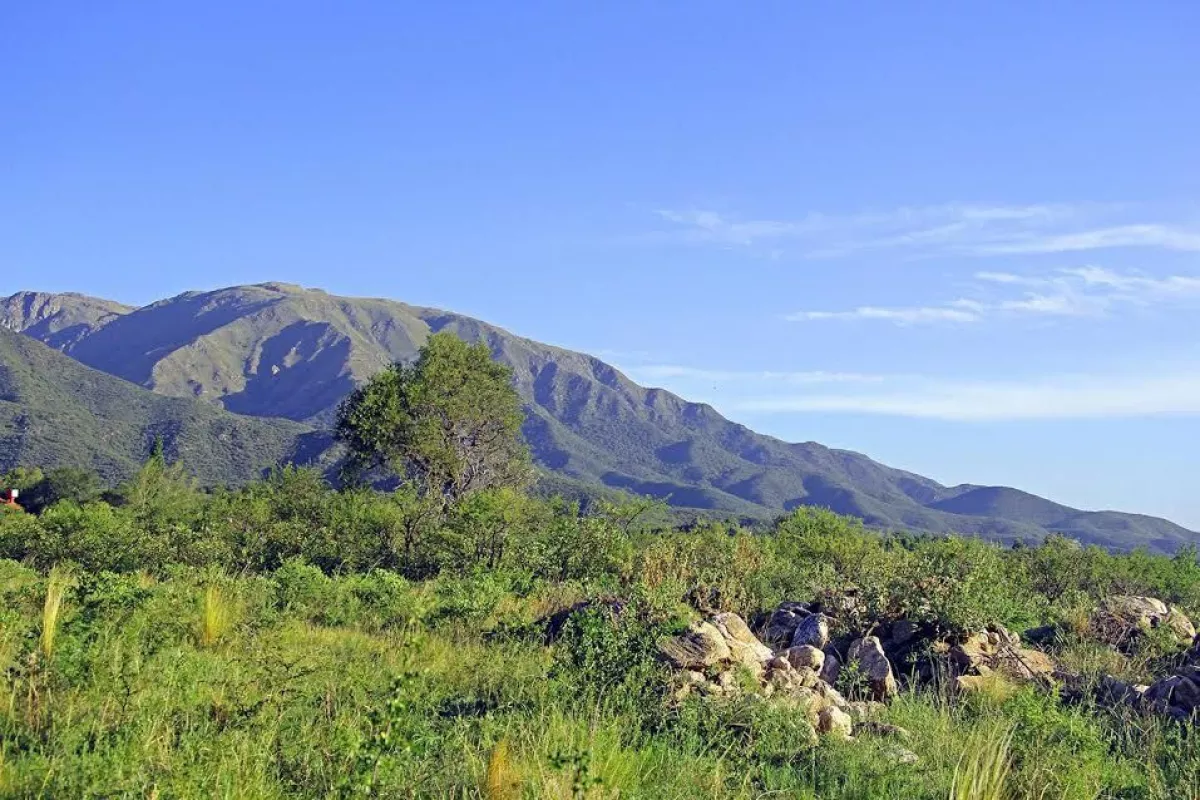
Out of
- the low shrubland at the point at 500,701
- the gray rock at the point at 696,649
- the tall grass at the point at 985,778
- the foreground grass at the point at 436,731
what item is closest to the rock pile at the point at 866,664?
the gray rock at the point at 696,649

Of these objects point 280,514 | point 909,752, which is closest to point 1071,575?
point 909,752

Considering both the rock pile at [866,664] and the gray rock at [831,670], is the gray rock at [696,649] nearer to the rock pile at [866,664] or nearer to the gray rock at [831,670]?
the rock pile at [866,664]

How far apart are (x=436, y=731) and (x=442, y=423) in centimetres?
3058

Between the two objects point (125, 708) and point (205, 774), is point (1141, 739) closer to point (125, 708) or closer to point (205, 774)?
point (205, 774)

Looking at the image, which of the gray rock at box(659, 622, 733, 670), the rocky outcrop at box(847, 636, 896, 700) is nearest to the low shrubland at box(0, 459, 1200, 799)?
the gray rock at box(659, 622, 733, 670)

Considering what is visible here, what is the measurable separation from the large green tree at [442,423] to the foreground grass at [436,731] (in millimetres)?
25066

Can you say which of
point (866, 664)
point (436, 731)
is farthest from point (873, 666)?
point (436, 731)

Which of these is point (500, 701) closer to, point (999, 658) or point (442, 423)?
point (999, 658)

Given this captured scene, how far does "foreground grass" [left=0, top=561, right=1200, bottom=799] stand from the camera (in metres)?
5.45

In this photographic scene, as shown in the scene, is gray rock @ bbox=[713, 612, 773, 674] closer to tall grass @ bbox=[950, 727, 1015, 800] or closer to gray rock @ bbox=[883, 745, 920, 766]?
gray rock @ bbox=[883, 745, 920, 766]

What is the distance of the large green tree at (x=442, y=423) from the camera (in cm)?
3522

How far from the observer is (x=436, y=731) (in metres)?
6.89

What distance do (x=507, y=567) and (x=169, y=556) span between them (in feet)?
22.5

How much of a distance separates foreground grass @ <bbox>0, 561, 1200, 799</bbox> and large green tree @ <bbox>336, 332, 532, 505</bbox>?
82.2ft
